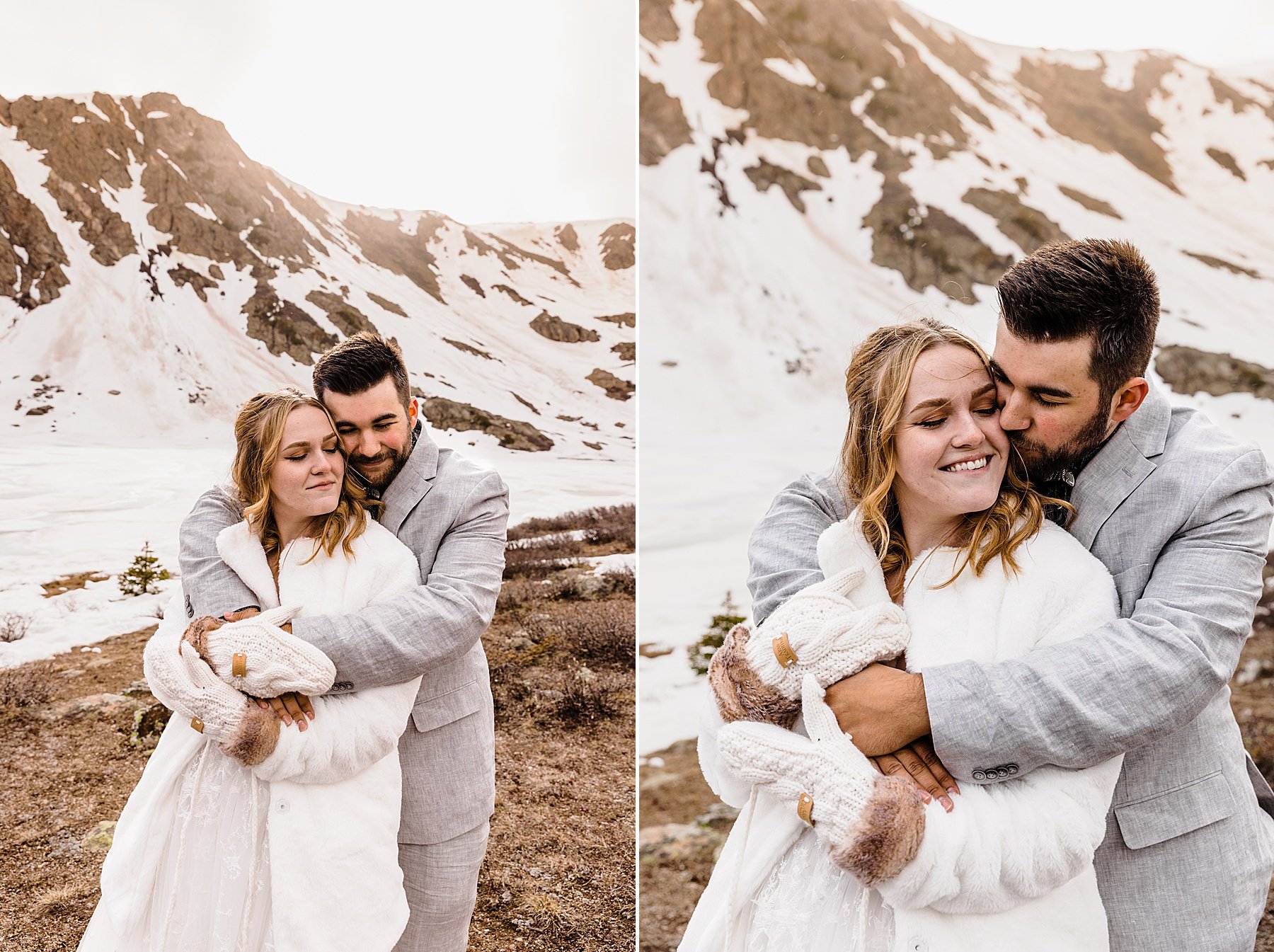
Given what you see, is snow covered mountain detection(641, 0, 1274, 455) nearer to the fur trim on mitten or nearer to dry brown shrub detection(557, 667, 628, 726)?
dry brown shrub detection(557, 667, 628, 726)

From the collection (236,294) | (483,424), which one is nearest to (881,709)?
(483,424)

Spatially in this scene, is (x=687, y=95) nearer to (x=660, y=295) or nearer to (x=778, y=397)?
(x=660, y=295)

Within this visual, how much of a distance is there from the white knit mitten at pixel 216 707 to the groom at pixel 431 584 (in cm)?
19

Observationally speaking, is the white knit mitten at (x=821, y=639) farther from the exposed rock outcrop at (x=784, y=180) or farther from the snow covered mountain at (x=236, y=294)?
the exposed rock outcrop at (x=784, y=180)

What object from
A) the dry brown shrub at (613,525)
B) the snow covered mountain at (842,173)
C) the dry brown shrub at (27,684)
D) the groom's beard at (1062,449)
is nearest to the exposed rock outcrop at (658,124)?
the snow covered mountain at (842,173)

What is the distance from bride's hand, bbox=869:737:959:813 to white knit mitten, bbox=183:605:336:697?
1030 millimetres

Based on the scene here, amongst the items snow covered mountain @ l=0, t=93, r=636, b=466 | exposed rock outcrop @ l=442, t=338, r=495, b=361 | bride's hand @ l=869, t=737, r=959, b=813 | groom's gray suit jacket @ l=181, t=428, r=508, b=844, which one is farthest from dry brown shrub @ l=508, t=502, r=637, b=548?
bride's hand @ l=869, t=737, r=959, b=813

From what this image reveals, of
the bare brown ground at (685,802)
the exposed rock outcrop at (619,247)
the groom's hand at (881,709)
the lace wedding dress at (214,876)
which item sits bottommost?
the bare brown ground at (685,802)

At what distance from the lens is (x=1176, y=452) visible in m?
1.41

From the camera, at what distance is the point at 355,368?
2000 mm

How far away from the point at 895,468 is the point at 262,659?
120 centimetres

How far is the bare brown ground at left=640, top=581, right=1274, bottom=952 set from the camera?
133 inches

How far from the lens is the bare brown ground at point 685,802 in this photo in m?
3.37

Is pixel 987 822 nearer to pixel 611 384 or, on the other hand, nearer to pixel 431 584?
pixel 431 584
